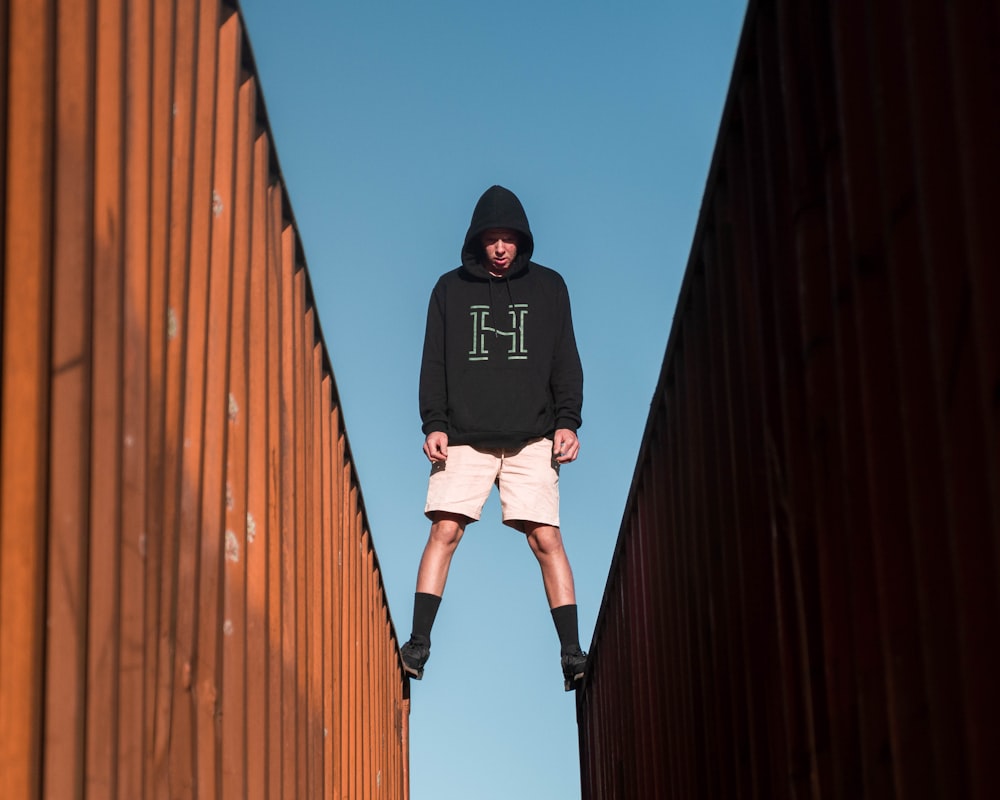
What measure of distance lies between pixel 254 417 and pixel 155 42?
3.13 feet

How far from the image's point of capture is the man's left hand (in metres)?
6.81

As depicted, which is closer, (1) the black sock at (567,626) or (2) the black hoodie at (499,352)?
(2) the black hoodie at (499,352)

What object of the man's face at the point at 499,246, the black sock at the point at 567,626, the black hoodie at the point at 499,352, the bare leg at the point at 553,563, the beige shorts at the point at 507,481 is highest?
the man's face at the point at 499,246

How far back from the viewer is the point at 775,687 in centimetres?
256

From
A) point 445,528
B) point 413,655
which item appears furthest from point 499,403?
point 413,655

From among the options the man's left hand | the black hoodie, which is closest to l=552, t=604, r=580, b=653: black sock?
the man's left hand

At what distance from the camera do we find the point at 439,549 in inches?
275

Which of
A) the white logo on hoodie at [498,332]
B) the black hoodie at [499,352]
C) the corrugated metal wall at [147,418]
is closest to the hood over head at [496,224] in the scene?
the black hoodie at [499,352]

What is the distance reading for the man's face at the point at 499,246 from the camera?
7.01 metres

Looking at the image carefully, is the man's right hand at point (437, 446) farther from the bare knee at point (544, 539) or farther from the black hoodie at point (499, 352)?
the bare knee at point (544, 539)

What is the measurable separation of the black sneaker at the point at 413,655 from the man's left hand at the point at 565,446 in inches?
45.9

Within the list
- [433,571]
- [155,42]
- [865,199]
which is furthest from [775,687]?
[433,571]

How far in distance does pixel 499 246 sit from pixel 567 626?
187 cm

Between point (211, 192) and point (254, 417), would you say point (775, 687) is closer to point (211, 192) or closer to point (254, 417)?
point (254, 417)
